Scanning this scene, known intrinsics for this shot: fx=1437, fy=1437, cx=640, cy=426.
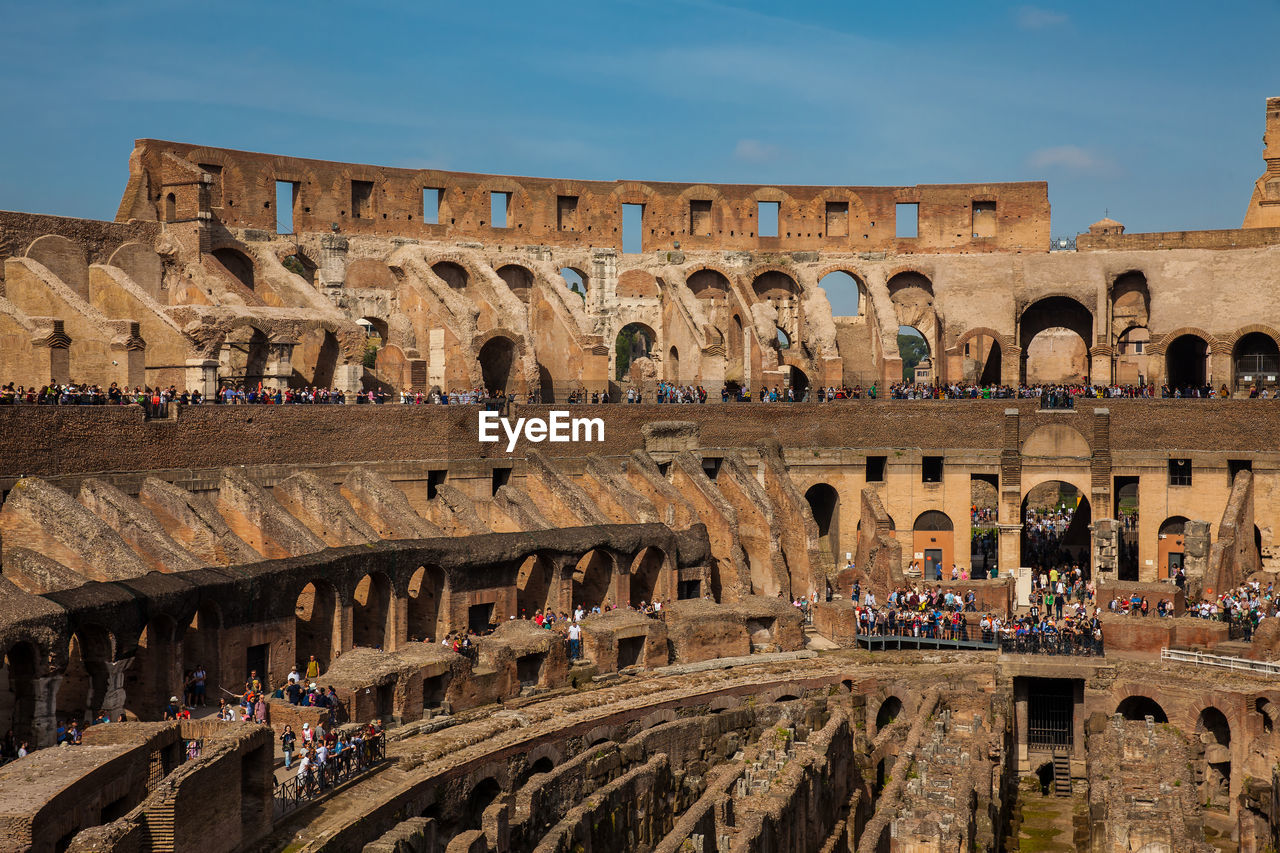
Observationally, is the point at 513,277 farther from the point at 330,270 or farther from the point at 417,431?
the point at 417,431

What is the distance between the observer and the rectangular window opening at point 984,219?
163ft

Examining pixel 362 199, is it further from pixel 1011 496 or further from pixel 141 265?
pixel 1011 496

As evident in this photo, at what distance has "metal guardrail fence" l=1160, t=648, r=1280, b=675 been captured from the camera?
31.1 metres

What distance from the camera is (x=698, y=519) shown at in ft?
124

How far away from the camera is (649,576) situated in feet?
119

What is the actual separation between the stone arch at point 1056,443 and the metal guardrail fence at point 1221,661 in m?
9.81

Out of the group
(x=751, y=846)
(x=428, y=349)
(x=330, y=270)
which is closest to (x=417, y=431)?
(x=428, y=349)

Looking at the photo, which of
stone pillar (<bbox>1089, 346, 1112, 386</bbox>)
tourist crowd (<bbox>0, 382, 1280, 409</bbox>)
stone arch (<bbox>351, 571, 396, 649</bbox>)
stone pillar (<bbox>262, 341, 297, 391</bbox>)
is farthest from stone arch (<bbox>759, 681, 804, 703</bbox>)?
stone pillar (<bbox>1089, 346, 1112, 386</bbox>)

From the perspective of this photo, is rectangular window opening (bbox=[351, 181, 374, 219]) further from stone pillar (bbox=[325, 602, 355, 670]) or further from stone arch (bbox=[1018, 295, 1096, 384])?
stone arch (bbox=[1018, 295, 1096, 384])

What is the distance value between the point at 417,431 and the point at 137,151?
1187 cm

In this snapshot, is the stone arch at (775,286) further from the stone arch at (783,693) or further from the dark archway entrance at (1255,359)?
the stone arch at (783,693)

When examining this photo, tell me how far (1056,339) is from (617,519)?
83.9 ft

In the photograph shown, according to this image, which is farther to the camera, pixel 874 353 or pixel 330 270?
pixel 874 353

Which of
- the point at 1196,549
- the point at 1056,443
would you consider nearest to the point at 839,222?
the point at 1056,443
